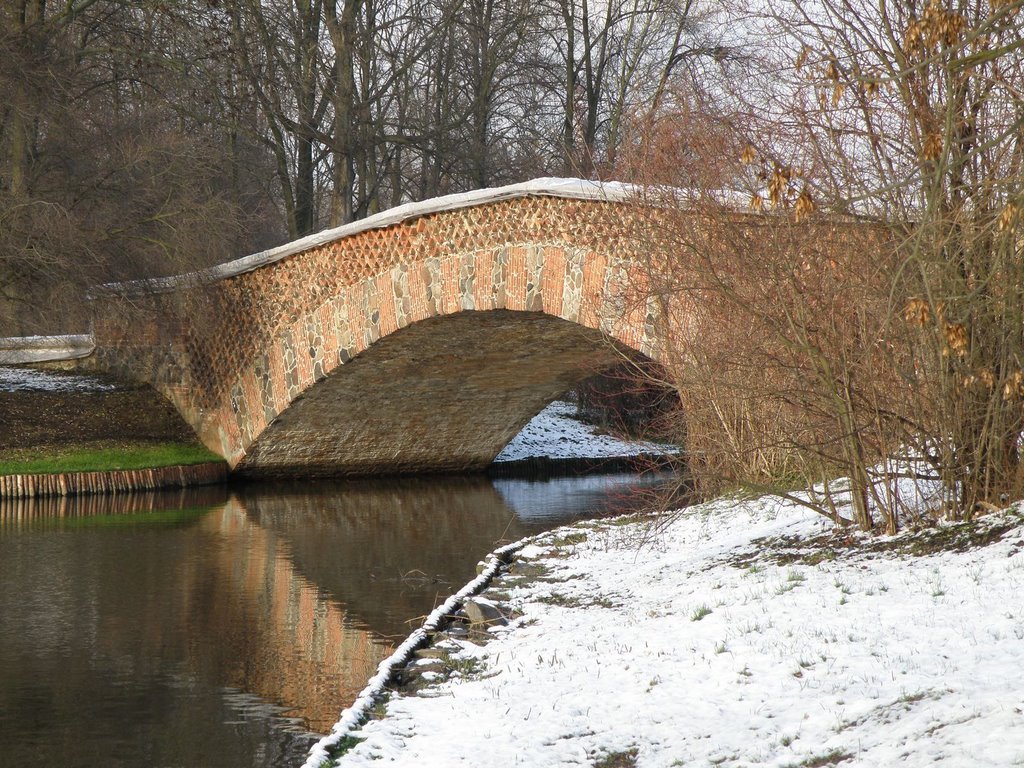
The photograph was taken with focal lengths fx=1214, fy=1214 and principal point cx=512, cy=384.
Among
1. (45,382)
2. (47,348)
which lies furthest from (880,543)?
(47,348)

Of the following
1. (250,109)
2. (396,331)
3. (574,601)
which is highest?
(250,109)

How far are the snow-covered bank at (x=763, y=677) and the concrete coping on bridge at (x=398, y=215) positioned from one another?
11.8 feet

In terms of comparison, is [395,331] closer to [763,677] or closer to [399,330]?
[399,330]

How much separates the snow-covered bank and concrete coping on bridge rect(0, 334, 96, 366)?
11.8 meters

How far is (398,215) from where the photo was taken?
11633mm

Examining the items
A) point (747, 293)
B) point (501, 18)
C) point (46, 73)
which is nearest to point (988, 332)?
point (747, 293)

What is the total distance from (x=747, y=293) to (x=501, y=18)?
1226 cm

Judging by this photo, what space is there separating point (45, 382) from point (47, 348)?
1.21 m

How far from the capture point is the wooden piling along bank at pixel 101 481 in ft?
39.9

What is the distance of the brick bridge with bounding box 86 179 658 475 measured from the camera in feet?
34.1

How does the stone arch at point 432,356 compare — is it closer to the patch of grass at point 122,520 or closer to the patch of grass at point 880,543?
the patch of grass at point 122,520

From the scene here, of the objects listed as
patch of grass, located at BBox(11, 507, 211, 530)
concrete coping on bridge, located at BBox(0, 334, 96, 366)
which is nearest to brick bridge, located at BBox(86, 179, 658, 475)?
concrete coping on bridge, located at BBox(0, 334, 96, 366)

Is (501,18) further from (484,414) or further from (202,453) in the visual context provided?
(202,453)

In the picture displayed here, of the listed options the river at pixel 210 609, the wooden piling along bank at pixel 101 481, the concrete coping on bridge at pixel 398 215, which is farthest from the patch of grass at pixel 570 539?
the wooden piling along bank at pixel 101 481
